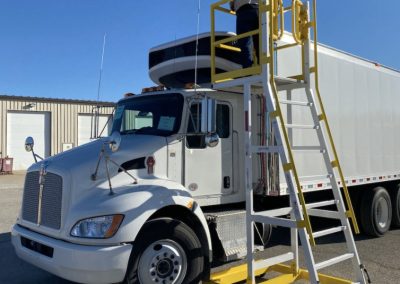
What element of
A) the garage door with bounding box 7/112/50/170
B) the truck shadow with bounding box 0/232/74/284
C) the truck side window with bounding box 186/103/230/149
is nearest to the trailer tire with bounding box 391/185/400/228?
the truck side window with bounding box 186/103/230/149

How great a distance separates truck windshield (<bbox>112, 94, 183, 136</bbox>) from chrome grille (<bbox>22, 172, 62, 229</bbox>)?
1338mm

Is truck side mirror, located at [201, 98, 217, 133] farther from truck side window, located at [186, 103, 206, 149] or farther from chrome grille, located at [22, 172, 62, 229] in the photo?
A: chrome grille, located at [22, 172, 62, 229]

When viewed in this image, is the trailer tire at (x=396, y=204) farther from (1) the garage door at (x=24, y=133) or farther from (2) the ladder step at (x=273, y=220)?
(1) the garage door at (x=24, y=133)

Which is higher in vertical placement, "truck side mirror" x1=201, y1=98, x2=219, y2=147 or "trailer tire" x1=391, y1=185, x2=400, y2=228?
"truck side mirror" x1=201, y1=98, x2=219, y2=147

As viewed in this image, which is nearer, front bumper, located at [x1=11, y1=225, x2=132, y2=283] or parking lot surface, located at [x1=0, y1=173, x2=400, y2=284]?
front bumper, located at [x1=11, y1=225, x2=132, y2=283]

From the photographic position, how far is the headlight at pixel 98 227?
4234 mm

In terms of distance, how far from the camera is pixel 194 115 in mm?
5484

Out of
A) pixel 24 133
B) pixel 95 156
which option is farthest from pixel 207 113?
pixel 24 133

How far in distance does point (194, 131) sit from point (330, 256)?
351cm

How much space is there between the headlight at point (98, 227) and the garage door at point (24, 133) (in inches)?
961

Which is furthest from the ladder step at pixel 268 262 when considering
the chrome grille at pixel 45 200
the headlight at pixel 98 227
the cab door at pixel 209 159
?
the chrome grille at pixel 45 200

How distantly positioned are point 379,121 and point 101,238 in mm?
6726

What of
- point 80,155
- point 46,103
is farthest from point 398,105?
point 46,103

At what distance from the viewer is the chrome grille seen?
15.1 ft
